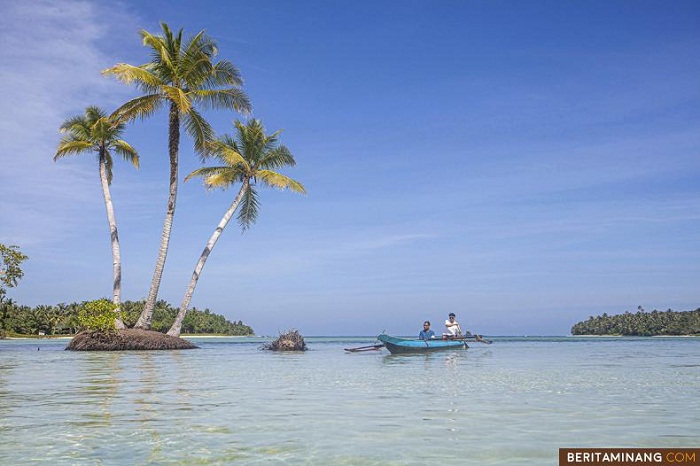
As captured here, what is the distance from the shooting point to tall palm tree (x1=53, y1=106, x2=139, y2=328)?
3825cm

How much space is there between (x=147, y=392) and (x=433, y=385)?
6.66m

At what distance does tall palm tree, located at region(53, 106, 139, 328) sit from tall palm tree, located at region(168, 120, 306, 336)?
15.4 feet

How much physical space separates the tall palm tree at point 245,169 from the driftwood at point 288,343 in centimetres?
700

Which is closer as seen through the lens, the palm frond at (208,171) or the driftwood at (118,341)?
the driftwood at (118,341)

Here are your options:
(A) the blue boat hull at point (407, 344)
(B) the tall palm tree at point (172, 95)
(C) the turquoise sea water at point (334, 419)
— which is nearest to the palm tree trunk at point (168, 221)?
(B) the tall palm tree at point (172, 95)

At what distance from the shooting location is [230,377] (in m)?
16.8

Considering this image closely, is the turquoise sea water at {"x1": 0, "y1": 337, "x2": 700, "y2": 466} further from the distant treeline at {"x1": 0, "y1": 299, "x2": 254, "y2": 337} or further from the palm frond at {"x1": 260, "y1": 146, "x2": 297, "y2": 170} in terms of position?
the distant treeline at {"x1": 0, "y1": 299, "x2": 254, "y2": 337}

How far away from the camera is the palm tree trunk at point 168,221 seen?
120 feet

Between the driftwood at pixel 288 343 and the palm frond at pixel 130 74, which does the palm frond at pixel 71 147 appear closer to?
the palm frond at pixel 130 74

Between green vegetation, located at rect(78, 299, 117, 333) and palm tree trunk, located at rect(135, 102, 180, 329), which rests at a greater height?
palm tree trunk, located at rect(135, 102, 180, 329)

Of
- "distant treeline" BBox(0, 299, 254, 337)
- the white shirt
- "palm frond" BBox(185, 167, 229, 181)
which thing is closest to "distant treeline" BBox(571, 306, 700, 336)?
"distant treeline" BBox(0, 299, 254, 337)

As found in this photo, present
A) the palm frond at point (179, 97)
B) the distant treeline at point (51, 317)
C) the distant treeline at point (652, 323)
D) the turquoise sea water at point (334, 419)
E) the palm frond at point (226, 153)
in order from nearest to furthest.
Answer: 1. the turquoise sea water at point (334, 419)
2. the palm frond at point (179, 97)
3. the palm frond at point (226, 153)
4. the distant treeline at point (51, 317)
5. the distant treeline at point (652, 323)

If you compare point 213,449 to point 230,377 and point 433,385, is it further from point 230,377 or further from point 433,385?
point 230,377

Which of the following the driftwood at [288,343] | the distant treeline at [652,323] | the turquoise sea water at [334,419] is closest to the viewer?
the turquoise sea water at [334,419]
